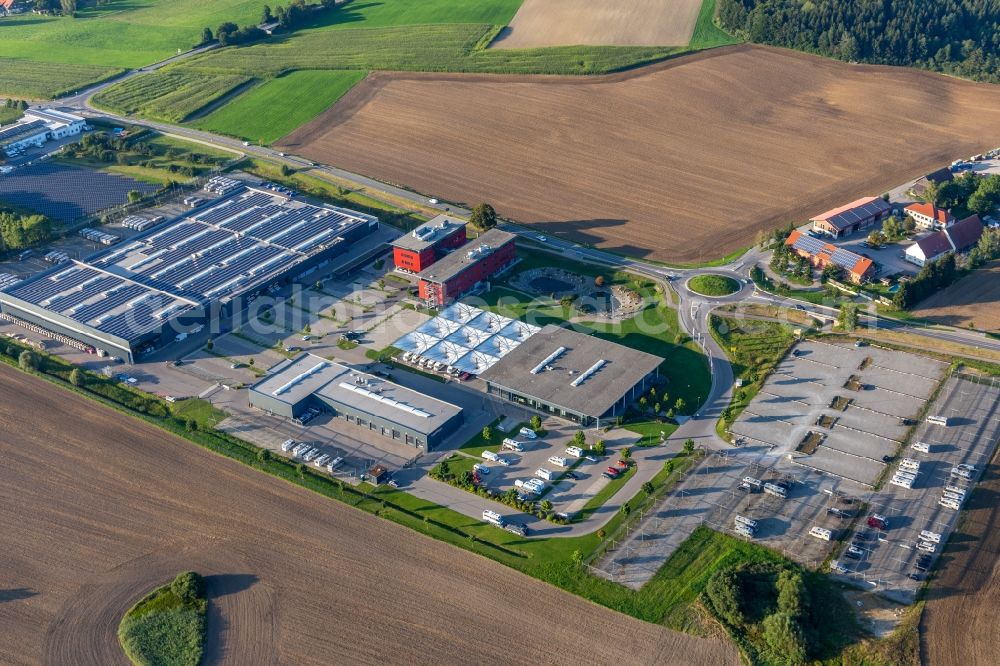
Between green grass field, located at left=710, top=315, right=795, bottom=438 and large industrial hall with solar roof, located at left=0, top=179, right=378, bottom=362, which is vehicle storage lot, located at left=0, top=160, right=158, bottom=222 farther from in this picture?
green grass field, located at left=710, top=315, right=795, bottom=438

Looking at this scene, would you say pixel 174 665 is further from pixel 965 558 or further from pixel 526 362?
pixel 965 558

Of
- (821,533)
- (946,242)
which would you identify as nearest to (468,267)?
(821,533)

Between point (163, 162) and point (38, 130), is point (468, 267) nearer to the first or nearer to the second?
point (163, 162)

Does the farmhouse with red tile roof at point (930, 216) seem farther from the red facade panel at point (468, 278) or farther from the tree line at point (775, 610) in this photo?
the tree line at point (775, 610)

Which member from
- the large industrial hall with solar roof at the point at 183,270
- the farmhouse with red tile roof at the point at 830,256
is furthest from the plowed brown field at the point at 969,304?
the large industrial hall with solar roof at the point at 183,270

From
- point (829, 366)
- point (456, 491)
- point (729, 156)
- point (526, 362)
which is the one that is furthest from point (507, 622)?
point (729, 156)

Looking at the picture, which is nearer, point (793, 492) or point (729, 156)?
point (793, 492)

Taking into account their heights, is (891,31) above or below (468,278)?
above
